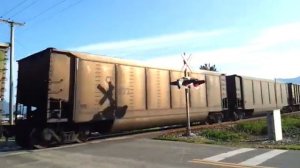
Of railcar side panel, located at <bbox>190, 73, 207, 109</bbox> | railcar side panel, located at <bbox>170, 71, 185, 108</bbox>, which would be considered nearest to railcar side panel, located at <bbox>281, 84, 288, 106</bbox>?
railcar side panel, located at <bbox>190, 73, 207, 109</bbox>

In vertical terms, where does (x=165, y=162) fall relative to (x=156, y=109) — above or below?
below

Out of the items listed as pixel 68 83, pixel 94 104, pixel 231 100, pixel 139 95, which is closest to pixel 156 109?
pixel 139 95

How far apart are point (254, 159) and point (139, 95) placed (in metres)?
8.56

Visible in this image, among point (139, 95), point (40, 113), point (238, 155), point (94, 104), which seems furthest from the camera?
point (139, 95)

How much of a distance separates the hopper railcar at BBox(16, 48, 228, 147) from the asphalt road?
1981mm

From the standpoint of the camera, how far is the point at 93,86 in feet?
50.9

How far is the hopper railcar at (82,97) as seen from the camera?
1435cm

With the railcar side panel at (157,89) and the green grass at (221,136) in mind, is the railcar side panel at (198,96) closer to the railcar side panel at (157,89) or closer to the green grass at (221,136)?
the railcar side panel at (157,89)

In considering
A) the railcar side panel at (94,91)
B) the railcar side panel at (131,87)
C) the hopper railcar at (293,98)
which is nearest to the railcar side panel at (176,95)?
the railcar side panel at (131,87)

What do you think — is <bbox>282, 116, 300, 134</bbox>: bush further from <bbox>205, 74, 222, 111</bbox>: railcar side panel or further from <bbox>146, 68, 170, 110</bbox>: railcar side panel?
<bbox>146, 68, 170, 110</bbox>: railcar side panel

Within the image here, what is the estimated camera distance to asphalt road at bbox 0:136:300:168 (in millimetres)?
9477

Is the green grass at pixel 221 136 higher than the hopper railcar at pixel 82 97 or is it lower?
lower

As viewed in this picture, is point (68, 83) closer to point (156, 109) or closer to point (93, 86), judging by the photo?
point (93, 86)

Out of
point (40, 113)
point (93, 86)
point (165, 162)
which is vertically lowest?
point (165, 162)
